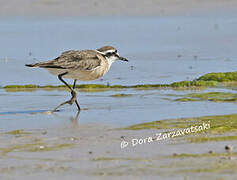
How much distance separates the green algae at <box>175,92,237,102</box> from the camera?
34.2 ft

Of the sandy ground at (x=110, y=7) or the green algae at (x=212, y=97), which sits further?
the sandy ground at (x=110, y=7)

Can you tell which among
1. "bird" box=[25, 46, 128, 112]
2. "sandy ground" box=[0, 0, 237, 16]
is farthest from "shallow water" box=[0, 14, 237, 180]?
"sandy ground" box=[0, 0, 237, 16]

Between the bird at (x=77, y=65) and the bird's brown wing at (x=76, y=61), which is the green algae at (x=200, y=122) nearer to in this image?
the bird at (x=77, y=65)

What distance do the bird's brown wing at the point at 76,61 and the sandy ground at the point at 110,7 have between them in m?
11.4

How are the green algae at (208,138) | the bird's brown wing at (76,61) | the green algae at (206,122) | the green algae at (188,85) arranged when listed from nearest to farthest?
1. the green algae at (208,138)
2. the green algae at (206,122)
3. the bird's brown wing at (76,61)
4. the green algae at (188,85)

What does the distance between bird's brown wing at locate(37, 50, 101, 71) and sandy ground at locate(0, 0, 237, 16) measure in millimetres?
11384

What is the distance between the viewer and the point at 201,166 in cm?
629

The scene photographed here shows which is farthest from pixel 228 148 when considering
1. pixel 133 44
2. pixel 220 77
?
pixel 133 44

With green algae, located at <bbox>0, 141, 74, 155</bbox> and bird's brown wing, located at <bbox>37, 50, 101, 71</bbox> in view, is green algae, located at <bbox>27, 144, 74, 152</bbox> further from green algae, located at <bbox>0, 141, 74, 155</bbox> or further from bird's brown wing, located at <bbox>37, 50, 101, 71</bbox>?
bird's brown wing, located at <bbox>37, 50, 101, 71</bbox>

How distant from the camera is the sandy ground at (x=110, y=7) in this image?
2244 centimetres

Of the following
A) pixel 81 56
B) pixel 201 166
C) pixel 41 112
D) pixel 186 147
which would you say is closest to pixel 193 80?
pixel 81 56

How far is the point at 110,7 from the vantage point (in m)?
23.0

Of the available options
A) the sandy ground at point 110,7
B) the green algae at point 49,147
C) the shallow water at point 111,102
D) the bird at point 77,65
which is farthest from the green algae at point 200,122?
the sandy ground at point 110,7

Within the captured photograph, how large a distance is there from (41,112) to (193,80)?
3.77m
